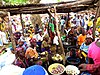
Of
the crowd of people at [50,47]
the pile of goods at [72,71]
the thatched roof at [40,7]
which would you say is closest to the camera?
the crowd of people at [50,47]

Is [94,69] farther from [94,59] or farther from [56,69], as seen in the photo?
[56,69]

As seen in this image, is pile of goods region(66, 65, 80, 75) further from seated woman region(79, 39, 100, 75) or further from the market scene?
seated woman region(79, 39, 100, 75)

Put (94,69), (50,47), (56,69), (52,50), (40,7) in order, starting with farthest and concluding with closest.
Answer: (50,47) < (52,50) < (40,7) < (56,69) < (94,69)

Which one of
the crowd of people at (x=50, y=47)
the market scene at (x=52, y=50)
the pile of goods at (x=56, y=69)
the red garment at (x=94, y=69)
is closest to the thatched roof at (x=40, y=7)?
the market scene at (x=52, y=50)

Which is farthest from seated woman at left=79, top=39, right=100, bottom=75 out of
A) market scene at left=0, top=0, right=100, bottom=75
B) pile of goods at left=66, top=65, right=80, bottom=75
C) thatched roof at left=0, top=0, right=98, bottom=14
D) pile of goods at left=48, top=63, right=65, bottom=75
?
thatched roof at left=0, top=0, right=98, bottom=14

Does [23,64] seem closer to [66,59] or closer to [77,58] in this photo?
[66,59]

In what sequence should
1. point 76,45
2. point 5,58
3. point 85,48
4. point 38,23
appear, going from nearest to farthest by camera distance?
point 5,58 < point 85,48 < point 76,45 < point 38,23

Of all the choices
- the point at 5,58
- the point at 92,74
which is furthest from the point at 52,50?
the point at 5,58

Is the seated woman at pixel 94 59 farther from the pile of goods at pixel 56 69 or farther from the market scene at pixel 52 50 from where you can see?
the pile of goods at pixel 56 69

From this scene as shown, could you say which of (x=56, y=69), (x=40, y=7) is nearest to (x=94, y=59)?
(x=56, y=69)

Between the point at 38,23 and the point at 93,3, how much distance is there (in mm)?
5982

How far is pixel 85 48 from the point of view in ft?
19.2

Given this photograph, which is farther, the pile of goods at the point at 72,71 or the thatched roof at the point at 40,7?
the thatched roof at the point at 40,7

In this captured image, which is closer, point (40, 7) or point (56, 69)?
→ point (56, 69)
